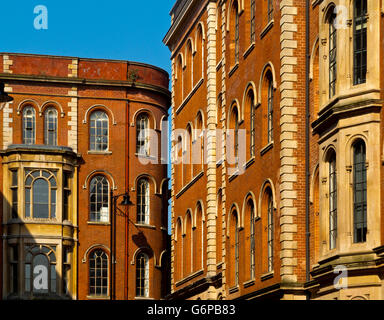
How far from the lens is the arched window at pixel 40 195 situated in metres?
64.9

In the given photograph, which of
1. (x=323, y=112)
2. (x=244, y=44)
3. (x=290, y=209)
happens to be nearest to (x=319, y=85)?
(x=323, y=112)

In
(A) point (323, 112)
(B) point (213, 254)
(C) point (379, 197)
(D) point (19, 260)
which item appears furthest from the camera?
(D) point (19, 260)

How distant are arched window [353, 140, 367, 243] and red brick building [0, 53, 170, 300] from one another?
35143 mm

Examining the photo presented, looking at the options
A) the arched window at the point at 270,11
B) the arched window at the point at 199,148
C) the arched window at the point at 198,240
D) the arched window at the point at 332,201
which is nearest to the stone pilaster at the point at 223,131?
the arched window at the point at 199,148

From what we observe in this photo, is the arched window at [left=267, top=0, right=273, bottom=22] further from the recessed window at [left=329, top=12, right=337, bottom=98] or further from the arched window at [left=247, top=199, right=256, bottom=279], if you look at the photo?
the arched window at [left=247, top=199, right=256, bottom=279]

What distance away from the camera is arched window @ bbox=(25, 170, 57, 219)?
213ft

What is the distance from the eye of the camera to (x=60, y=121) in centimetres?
6706

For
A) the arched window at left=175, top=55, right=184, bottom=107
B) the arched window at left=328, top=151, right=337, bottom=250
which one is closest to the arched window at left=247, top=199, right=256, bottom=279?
the arched window at left=328, top=151, right=337, bottom=250

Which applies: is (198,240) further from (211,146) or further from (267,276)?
(267,276)

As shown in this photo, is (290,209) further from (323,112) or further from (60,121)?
(60,121)

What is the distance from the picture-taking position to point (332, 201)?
109 feet

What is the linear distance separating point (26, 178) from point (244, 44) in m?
24.7

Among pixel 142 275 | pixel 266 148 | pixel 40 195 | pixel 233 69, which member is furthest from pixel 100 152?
pixel 266 148

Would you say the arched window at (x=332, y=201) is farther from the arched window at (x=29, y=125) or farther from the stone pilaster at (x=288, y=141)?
the arched window at (x=29, y=125)
